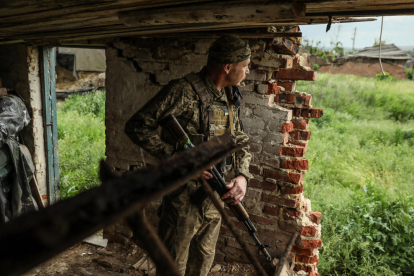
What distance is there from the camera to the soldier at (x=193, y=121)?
6.25 feet

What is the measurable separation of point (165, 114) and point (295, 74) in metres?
1.40

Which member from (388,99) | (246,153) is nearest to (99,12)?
(246,153)

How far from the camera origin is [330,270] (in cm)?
307

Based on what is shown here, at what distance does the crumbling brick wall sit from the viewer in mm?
2566

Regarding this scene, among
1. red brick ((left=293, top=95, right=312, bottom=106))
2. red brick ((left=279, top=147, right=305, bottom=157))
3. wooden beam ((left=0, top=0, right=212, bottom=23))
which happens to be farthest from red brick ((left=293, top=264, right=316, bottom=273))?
wooden beam ((left=0, top=0, right=212, bottom=23))

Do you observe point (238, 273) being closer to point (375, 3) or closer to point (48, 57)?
point (375, 3)

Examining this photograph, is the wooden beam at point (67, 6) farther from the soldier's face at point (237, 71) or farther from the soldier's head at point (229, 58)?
the soldier's face at point (237, 71)

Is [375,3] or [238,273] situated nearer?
[375,3]

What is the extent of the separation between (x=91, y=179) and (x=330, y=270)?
147 inches

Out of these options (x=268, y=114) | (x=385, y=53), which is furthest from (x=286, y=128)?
(x=385, y=53)

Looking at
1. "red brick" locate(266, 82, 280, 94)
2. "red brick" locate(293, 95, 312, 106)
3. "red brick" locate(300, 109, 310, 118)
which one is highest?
"red brick" locate(266, 82, 280, 94)

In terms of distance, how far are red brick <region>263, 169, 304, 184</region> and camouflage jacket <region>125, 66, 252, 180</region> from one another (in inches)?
39.2

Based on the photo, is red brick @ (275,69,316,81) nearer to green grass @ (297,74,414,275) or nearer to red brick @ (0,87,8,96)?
green grass @ (297,74,414,275)

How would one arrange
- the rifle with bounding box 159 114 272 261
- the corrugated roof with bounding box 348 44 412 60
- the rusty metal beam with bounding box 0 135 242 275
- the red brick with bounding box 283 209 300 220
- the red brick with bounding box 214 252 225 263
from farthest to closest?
the corrugated roof with bounding box 348 44 412 60, the red brick with bounding box 214 252 225 263, the red brick with bounding box 283 209 300 220, the rifle with bounding box 159 114 272 261, the rusty metal beam with bounding box 0 135 242 275
